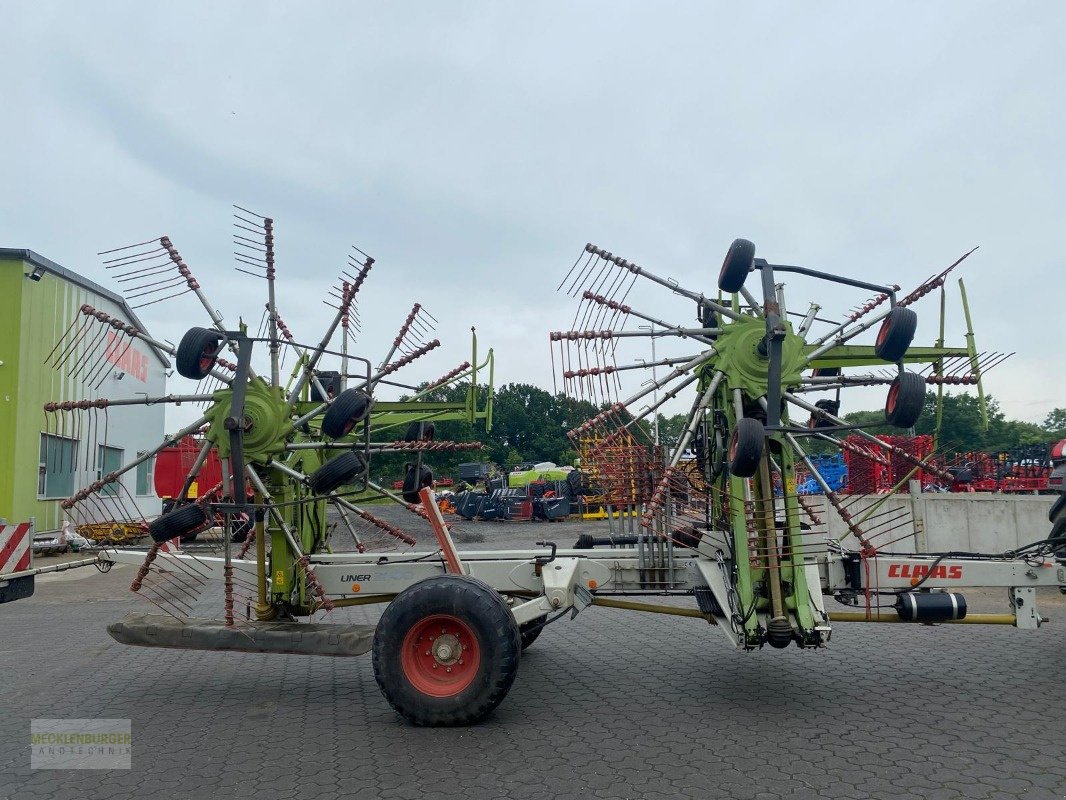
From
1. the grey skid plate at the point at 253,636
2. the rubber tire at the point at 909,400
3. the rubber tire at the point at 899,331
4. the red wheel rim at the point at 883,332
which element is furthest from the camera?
the grey skid plate at the point at 253,636

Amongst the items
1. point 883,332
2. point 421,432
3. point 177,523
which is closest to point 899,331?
point 883,332

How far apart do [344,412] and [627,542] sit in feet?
9.02

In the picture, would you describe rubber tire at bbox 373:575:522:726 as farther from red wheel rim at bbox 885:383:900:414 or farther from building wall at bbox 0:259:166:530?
building wall at bbox 0:259:166:530

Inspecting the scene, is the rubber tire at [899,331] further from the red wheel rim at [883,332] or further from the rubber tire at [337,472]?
the rubber tire at [337,472]

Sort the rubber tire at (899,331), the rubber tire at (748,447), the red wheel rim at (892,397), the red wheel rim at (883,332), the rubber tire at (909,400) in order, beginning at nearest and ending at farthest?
the rubber tire at (748,447)
the rubber tire at (909,400)
the red wheel rim at (892,397)
the rubber tire at (899,331)
the red wheel rim at (883,332)

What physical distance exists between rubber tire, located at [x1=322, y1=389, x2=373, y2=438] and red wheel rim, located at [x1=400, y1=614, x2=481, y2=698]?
1580 millimetres

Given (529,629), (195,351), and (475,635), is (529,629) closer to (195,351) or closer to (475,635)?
(475,635)

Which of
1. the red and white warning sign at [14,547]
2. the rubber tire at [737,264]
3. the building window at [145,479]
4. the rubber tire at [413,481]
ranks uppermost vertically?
the rubber tire at [737,264]

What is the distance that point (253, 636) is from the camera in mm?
6863

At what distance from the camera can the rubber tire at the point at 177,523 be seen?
6781 mm

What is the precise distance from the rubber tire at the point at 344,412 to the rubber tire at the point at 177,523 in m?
1.32

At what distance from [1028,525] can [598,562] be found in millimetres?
10613

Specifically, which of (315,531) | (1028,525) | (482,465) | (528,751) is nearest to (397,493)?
(315,531)

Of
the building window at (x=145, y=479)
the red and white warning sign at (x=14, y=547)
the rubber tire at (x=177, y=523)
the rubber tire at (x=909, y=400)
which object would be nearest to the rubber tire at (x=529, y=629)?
the rubber tire at (x=177, y=523)
